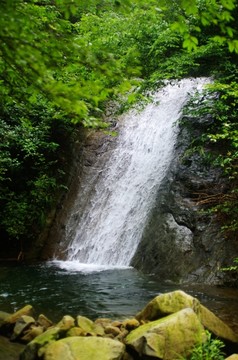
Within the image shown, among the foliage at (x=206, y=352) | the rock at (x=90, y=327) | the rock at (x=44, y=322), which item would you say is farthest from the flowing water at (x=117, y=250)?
the foliage at (x=206, y=352)

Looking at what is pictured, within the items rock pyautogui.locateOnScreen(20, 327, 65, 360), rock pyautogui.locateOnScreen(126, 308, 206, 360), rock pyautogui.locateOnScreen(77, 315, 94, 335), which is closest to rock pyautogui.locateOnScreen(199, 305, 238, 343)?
rock pyautogui.locateOnScreen(126, 308, 206, 360)

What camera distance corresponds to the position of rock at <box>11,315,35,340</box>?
18.2 ft

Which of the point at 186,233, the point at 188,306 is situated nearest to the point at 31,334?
the point at 188,306

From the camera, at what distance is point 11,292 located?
8211 millimetres

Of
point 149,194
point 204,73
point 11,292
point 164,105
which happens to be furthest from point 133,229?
point 204,73

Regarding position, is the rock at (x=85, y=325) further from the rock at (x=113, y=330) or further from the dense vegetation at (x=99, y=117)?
the dense vegetation at (x=99, y=117)

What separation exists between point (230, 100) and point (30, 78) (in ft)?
29.7

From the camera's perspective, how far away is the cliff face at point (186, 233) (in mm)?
8711

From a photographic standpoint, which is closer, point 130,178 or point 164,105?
point 130,178

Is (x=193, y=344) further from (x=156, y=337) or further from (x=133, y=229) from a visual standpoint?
Result: (x=133, y=229)

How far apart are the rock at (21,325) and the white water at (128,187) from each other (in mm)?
4965

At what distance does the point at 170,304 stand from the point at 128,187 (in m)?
7.70

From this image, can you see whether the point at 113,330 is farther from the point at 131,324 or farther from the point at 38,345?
the point at 38,345

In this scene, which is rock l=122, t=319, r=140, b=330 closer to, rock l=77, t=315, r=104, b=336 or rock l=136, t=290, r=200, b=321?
rock l=136, t=290, r=200, b=321
